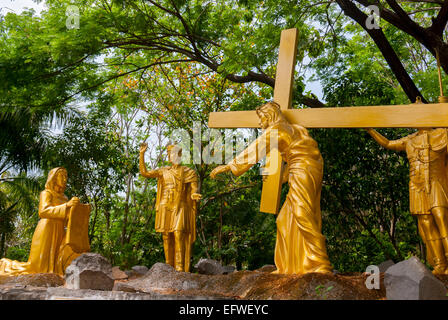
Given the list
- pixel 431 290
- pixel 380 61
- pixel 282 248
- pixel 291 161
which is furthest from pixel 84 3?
pixel 380 61

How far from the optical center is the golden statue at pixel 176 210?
8094 millimetres

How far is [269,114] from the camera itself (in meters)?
5.50

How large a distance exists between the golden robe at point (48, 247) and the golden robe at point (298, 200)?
322 cm

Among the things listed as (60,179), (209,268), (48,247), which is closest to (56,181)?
(60,179)

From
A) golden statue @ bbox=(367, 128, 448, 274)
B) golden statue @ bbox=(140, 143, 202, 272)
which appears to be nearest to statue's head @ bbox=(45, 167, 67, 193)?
golden statue @ bbox=(140, 143, 202, 272)

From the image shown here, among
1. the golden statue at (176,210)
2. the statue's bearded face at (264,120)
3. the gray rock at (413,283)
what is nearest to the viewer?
the gray rock at (413,283)

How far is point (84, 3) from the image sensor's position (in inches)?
358

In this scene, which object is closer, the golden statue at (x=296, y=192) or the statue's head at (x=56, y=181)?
the golden statue at (x=296, y=192)

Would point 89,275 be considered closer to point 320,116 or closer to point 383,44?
point 320,116

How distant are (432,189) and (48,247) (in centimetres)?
588

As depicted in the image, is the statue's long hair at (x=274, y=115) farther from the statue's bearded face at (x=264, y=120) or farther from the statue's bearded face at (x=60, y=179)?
the statue's bearded face at (x=60, y=179)

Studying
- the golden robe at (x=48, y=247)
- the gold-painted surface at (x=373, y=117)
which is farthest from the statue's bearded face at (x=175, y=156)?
the gold-painted surface at (x=373, y=117)

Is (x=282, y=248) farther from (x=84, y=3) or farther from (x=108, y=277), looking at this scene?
(x=84, y=3)

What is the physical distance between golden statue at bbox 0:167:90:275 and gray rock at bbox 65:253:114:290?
94.4 inches
